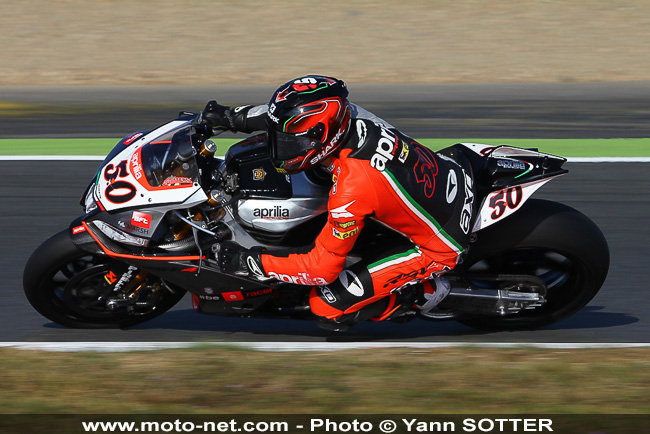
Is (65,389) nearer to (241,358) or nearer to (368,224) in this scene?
(241,358)

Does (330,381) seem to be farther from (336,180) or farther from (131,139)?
(131,139)

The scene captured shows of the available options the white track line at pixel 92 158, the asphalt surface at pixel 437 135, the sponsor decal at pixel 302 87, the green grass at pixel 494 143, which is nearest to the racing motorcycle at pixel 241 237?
the asphalt surface at pixel 437 135

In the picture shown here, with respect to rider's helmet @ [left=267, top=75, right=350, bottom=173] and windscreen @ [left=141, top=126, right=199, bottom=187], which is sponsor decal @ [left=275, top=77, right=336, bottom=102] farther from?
windscreen @ [left=141, top=126, right=199, bottom=187]

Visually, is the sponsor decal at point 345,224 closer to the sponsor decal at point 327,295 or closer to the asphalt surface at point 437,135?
the sponsor decal at point 327,295

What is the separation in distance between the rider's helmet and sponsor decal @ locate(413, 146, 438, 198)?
0.43 metres

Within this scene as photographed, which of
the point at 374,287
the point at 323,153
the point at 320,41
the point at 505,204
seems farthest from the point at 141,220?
the point at 320,41

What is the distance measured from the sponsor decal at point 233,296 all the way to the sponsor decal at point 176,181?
27.5 inches

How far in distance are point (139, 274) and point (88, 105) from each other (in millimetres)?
6983

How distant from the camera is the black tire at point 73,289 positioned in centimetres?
507

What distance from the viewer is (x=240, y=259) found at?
482 centimetres

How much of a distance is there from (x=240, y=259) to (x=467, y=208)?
1232 mm

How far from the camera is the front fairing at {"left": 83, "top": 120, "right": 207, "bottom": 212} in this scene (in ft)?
15.6
